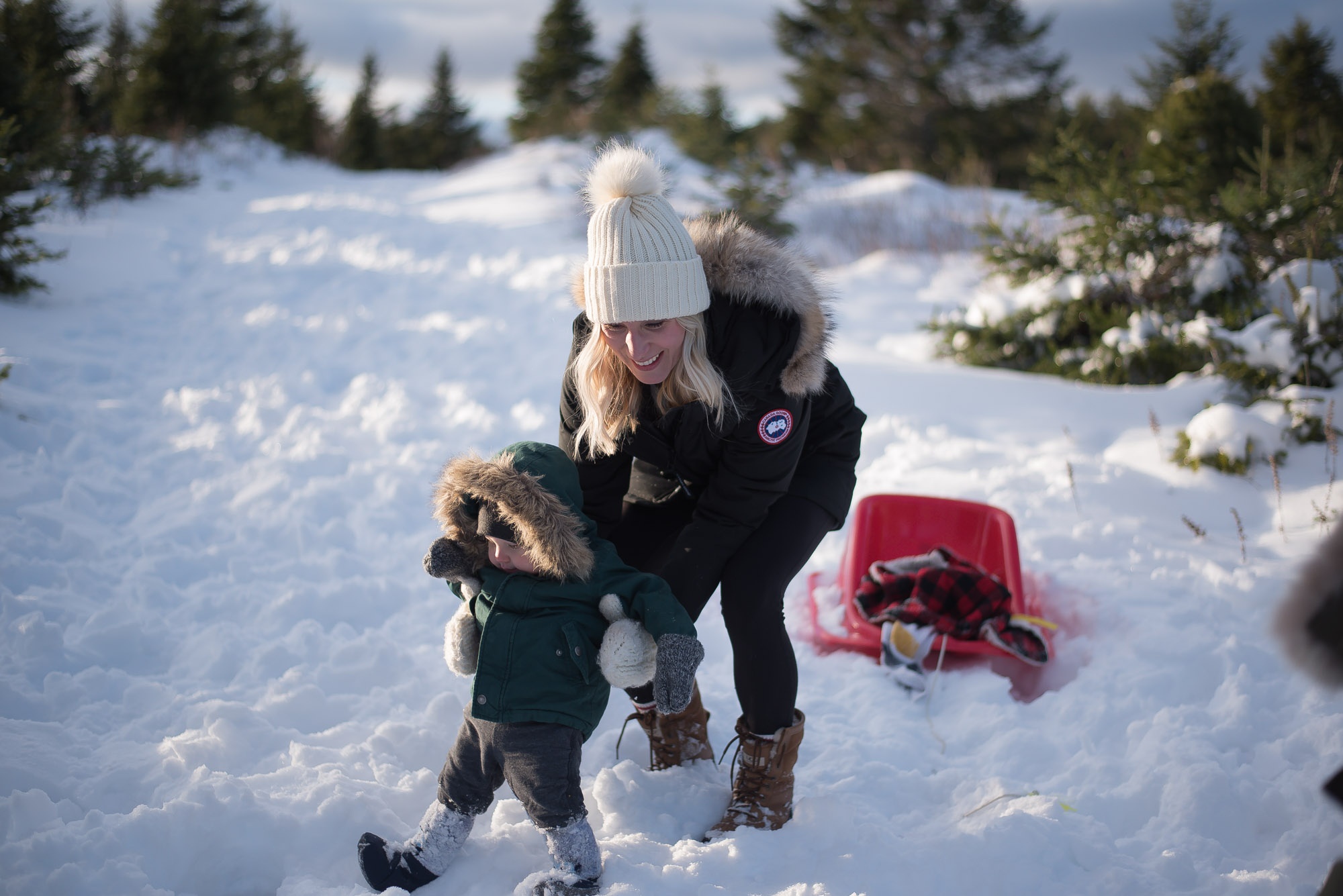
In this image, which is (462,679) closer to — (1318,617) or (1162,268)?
(1318,617)

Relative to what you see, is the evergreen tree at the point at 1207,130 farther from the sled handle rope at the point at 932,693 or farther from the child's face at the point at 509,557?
the child's face at the point at 509,557

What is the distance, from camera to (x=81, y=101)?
1141 centimetres

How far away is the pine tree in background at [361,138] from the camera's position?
22047mm

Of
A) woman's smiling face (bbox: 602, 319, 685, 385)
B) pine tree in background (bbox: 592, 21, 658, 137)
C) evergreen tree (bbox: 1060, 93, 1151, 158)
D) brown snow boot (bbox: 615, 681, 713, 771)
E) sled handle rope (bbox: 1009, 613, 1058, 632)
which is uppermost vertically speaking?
pine tree in background (bbox: 592, 21, 658, 137)

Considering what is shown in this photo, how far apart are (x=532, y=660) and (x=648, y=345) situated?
796 mm

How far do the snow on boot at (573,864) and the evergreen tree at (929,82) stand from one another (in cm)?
1863

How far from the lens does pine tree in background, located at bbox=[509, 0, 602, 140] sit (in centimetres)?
2261

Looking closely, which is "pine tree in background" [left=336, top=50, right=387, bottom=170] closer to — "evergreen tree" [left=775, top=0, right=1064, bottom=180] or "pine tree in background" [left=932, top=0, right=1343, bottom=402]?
"evergreen tree" [left=775, top=0, right=1064, bottom=180]

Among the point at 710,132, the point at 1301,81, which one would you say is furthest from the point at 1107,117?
the point at 710,132

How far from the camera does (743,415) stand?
197 cm

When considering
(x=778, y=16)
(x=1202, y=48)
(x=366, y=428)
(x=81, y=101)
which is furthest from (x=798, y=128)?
(x=366, y=428)

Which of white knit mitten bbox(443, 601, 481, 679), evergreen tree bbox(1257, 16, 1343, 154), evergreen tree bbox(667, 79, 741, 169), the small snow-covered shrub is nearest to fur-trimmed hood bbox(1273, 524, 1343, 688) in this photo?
white knit mitten bbox(443, 601, 481, 679)

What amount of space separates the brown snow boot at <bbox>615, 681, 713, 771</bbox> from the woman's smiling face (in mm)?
922

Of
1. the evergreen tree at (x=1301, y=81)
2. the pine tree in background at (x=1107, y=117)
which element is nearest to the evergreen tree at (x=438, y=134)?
the pine tree in background at (x=1107, y=117)
